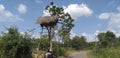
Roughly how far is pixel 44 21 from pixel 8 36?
13.6 feet

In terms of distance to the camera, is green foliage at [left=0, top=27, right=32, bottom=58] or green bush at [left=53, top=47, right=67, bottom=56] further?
green bush at [left=53, top=47, right=67, bottom=56]

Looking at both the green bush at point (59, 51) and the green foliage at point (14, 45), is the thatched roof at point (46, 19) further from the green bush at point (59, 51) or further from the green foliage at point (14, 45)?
the green bush at point (59, 51)

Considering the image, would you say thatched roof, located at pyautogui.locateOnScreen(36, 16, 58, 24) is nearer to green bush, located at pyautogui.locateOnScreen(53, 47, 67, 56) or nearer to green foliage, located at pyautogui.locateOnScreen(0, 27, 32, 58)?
green foliage, located at pyautogui.locateOnScreen(0, 27, 32, 58)

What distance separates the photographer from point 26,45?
99.9 feet

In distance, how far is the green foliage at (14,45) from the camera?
30188 mm

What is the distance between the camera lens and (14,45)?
99.4 ft

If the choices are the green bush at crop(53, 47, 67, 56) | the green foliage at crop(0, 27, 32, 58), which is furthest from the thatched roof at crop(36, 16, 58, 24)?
the green bush at crop(53, 47, 67, 56)

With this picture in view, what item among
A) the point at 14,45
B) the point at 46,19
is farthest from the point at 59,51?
the point at 46,19

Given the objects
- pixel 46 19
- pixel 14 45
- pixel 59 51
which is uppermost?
pixel 46 19

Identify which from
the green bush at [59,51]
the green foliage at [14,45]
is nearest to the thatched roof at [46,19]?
the green foliage at [14,45]

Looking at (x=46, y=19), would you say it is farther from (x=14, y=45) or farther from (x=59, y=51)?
(x=59, y=51)

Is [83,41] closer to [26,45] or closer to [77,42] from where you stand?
[77,42]

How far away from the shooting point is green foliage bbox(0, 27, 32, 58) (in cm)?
3019

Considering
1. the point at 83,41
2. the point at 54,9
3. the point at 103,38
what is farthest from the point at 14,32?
the point at 83,41
